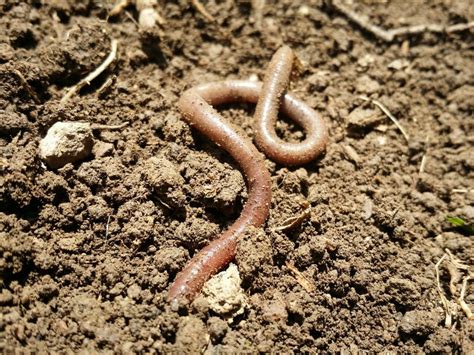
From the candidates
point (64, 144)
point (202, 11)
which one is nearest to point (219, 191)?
point (64, 144)

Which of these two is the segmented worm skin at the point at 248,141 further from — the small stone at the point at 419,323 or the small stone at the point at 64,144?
the small stone at the point at 419,323

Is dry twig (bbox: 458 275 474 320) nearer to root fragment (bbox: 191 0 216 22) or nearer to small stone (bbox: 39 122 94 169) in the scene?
small stone (bbox: 39 122 94 169)

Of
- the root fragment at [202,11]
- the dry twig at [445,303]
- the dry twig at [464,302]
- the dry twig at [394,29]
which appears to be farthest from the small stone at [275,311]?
the dry twig at [394,29]

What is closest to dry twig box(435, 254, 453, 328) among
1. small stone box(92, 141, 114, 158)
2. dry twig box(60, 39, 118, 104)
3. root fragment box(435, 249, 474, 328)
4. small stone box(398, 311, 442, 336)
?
root fragment box(435, 249, 474, 328)

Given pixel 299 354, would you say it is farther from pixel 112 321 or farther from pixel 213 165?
pixel 213 165

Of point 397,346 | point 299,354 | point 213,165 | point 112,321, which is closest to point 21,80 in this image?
point 213,165

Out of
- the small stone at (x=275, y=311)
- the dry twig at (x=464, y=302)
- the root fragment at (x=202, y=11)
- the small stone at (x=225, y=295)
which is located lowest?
the dry twig at (x=464, y=302)
